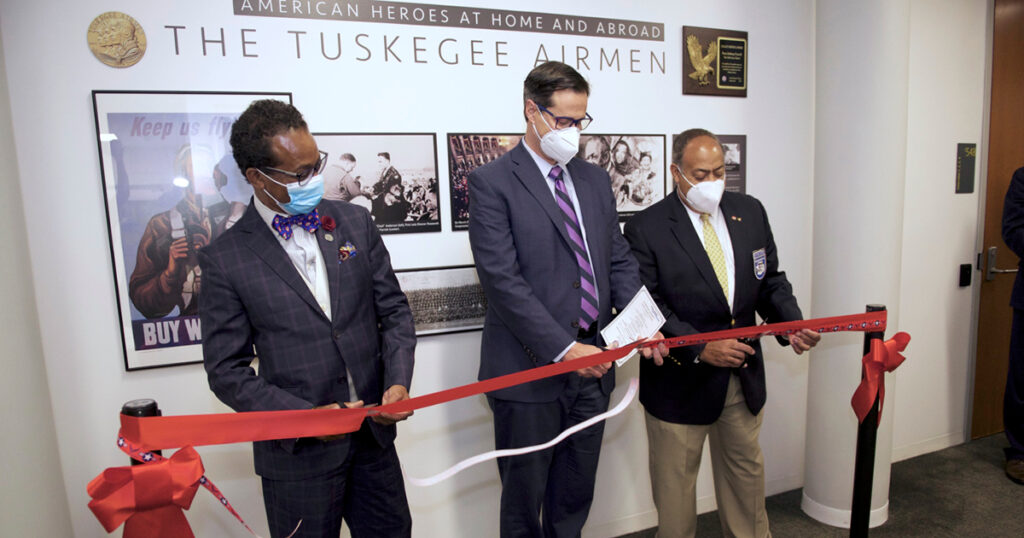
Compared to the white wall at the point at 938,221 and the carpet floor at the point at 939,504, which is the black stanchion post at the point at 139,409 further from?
the white wall at the point at 938,221

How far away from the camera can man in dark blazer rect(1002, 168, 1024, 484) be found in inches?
124

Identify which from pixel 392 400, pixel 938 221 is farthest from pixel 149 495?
pixel 938 221

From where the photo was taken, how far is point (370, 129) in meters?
2.38

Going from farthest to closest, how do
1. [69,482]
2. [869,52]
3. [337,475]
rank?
1. [869,52]
2. [69,482]
3. [337,475]

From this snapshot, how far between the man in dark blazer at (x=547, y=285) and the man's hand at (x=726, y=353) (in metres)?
0.39

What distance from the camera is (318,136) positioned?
2293 millimetres

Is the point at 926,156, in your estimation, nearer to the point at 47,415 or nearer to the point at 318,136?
the point at 318,136

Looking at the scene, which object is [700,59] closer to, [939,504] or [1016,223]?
[1016,223]

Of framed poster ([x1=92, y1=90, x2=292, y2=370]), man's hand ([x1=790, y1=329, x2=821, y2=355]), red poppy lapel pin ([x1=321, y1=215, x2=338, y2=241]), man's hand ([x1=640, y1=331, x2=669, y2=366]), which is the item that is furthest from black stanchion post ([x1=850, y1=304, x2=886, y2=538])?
framed poster ([x1=92, y1=90, x2=292, y2=370])

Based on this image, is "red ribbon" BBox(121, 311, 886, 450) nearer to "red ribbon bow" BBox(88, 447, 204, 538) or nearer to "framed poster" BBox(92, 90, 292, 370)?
"red ribbon bow" BBox(88, 447, 204, 538)

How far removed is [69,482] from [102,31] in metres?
1.75

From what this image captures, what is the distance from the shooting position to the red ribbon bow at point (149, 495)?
50.9 inches

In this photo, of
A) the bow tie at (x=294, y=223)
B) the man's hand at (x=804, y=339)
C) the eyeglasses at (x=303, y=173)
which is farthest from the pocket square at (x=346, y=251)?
the man's hand at (x=804, y=339)

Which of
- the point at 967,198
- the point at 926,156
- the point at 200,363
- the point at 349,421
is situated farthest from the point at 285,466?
the point at 967,198
